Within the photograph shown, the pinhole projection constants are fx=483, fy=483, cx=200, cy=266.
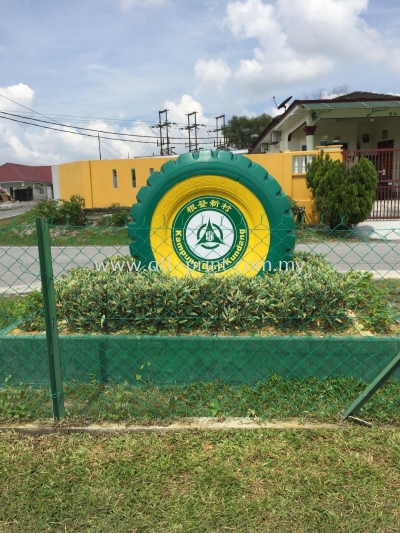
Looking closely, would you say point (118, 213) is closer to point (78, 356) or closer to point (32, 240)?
point (32, 240)

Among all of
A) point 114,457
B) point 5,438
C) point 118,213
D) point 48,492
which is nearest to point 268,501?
point 114,457

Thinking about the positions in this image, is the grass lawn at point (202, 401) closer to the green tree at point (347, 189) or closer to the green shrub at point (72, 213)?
the green tree at point (347, 189)

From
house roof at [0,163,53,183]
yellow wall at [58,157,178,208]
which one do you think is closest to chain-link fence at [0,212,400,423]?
yellow wall at [58,157,178,208]

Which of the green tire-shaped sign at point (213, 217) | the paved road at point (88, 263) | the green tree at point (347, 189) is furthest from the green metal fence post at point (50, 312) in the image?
the green tree at point (347, 189)

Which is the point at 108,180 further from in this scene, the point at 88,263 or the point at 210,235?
the point at 210,235

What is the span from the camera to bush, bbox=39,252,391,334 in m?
3.84

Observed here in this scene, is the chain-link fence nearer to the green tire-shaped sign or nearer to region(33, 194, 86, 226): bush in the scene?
the green tire-shaped sign

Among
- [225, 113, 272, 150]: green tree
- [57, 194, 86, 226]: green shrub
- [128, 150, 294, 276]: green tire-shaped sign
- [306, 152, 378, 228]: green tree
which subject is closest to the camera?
[128, 150, 294, 276]: green tire-shaped sign

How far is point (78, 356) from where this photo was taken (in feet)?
11.7

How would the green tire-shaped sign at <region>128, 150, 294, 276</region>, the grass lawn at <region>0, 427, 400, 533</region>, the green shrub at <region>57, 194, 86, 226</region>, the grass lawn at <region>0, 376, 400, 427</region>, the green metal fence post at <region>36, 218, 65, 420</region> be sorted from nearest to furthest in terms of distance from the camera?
the grass lawn at <region>0, 427, 400, 533</region>, the green metal fence post at <region>36, 218, 65, 420</region>, the grass lawn at <region>0, 376, 400, 427</region>, the green tire-shaped sign at <region>128, 150, 294, 276</region>, the green shrub at <region>57, 194, 86, 226</region>

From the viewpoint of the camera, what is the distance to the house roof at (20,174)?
63969 millimetres

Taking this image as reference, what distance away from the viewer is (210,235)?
4566 mm

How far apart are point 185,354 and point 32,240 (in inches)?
383

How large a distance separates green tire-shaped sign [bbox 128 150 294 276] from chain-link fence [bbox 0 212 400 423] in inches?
11.0
